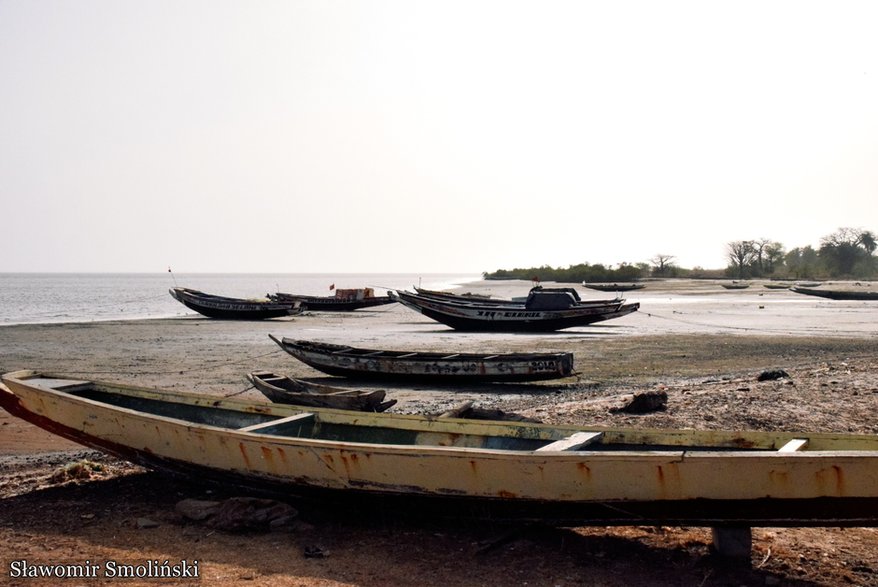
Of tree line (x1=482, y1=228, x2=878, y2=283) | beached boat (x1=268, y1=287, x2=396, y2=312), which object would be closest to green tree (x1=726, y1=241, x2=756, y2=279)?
tree line (x1=482, y1=228, x2=878, y2=283)

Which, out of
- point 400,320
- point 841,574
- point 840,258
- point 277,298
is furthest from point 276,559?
point 840,258

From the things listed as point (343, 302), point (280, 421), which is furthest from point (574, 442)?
point (343, 302)

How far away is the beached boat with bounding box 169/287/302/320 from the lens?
114ft

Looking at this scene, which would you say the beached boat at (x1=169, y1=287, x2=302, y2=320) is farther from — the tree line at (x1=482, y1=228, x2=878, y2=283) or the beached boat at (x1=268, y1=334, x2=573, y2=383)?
the tree line at (x1=482, y1=228, x2=878, y2=283)

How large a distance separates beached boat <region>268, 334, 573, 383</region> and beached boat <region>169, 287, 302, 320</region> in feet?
68.2

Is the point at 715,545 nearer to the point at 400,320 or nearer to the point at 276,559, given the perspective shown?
the point at 276,559

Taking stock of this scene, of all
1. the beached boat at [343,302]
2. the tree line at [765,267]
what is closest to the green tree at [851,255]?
the tree line at [765,267]

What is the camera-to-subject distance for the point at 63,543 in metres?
5.56

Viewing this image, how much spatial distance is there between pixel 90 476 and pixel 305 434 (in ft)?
7.38

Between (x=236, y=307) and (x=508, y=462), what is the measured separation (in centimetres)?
3209

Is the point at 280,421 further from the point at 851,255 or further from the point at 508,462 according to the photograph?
the point at 851,255

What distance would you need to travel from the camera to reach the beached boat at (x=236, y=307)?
3469cm

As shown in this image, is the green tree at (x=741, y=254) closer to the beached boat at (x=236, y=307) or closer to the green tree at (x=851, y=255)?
the green tree at (x=851, y=255)

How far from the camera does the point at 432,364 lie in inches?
536
